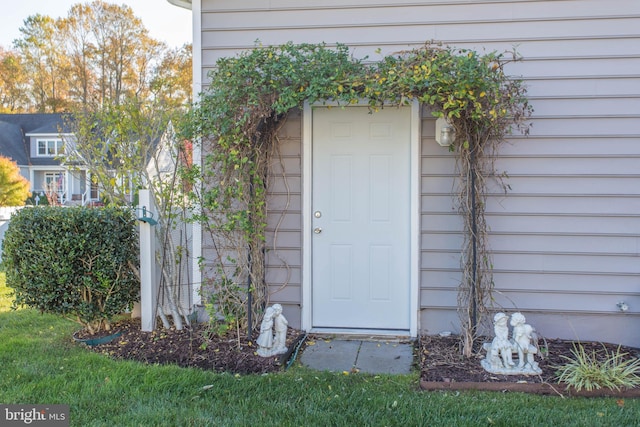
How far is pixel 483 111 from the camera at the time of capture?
10.9 feet

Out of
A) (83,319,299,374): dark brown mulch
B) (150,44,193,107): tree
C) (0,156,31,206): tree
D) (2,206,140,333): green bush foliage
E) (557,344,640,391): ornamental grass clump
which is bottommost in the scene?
(83,319,299,374): dark brown mulch

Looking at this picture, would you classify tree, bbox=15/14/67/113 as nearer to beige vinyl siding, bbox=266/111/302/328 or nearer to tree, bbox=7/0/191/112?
tree, bbox=7/0/191/112

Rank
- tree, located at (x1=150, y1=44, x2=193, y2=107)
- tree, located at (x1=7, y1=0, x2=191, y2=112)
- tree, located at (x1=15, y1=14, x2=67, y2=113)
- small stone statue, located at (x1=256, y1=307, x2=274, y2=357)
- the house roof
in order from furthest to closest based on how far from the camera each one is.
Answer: tree, located at (x1=15, y1=14, x2=67, y2=113)
the house roof
tree, located at (x1=7, y1=0, x2=191, y2=112)
tree, located at (x1=150, y1=44, x2=193, y2=107)
small stone statue, located at (x1=256, y1=307, x2=274, y2=357)

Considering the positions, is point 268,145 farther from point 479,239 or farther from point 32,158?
point 32,158

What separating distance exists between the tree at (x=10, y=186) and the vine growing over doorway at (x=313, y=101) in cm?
1149

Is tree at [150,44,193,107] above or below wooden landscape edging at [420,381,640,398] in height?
above

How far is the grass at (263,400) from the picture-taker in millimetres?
2574

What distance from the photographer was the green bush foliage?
12.0 feet

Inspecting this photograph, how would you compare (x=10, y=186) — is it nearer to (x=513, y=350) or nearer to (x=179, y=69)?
(x=179, y=69)

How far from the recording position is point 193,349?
3633 millimetres

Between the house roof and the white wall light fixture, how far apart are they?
20.8 metres

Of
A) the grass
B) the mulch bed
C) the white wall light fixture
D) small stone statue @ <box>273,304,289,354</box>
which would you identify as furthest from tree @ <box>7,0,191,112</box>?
the grass

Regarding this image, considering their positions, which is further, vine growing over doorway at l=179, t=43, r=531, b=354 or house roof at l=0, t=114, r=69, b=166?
house roof at l=0, t=114, r=69, b=166

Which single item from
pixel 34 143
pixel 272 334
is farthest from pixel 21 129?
pixel 272 334
